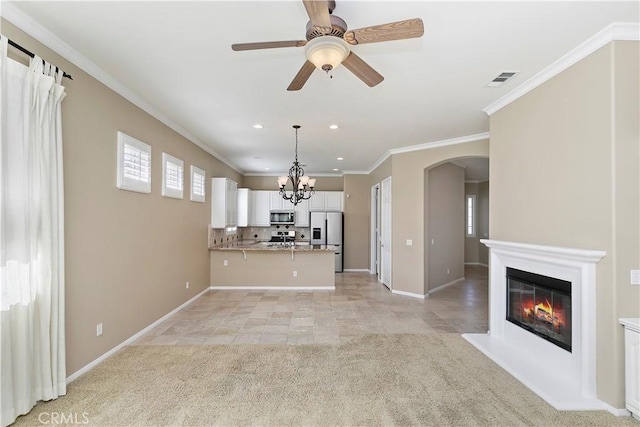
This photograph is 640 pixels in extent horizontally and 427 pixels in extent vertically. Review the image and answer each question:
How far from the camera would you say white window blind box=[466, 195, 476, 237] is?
33.2 ft

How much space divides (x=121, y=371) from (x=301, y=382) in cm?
172

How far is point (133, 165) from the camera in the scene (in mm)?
3543

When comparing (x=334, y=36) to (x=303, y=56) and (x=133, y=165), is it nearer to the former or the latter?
(x=303, y=56)

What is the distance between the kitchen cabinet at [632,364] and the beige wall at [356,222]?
624 centimetres

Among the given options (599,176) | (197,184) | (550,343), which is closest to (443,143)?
(599,176)

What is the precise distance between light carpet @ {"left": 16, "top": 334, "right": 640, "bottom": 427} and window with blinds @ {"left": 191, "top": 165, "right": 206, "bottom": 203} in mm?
2739

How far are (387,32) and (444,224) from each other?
18.5 ft

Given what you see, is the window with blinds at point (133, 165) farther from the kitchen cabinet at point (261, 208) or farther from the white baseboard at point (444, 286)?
the white baseboard at point (444, 286)

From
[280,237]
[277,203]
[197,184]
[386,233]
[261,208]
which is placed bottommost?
[280,237]

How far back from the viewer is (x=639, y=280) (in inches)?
90.1

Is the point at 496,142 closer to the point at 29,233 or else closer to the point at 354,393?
the point at 354,393

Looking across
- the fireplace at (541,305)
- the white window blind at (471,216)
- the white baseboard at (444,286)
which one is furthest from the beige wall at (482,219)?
the fireplace at (541,305)

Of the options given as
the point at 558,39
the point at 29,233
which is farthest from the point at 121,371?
the point at 558,39

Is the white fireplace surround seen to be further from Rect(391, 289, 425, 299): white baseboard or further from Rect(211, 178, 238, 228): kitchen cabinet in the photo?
Rect(211, 178, 238, 228): kitchen cabinet
